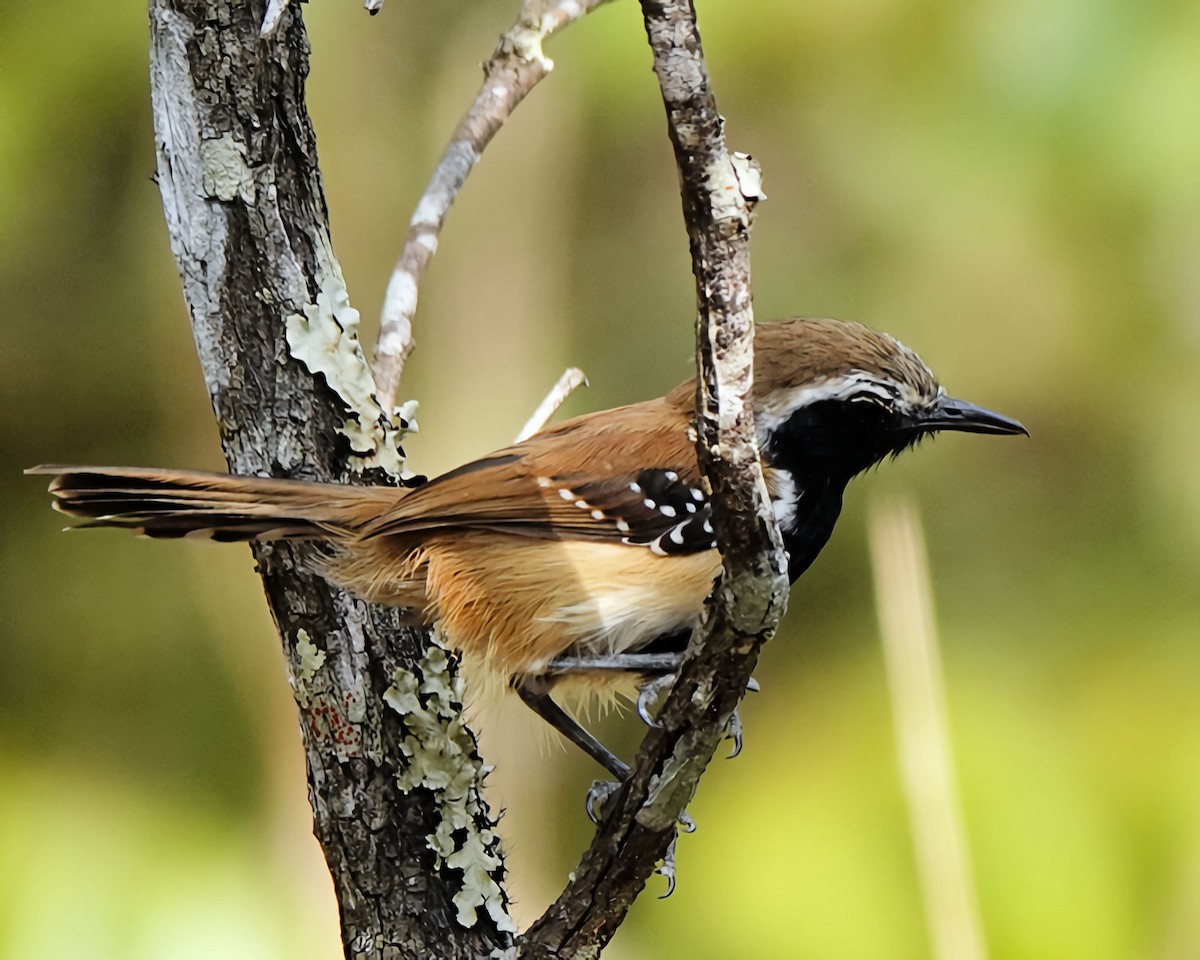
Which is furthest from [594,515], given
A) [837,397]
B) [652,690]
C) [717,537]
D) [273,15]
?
[273,15]

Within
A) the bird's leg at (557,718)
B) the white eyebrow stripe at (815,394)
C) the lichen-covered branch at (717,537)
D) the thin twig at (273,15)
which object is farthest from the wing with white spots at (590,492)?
the thin twig at (273,15)

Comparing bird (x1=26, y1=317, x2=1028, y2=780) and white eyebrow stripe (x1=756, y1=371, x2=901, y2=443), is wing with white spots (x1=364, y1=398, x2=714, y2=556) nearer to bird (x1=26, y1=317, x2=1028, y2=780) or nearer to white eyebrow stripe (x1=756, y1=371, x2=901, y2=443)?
bird (x1=26, y1=317, x2=1028, y2=780)

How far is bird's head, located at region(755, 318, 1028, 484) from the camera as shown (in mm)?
2299

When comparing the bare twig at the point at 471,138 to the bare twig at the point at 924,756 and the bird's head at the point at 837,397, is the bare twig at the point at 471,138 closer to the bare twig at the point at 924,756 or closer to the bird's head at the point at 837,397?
the bird's head at the point at 837,397

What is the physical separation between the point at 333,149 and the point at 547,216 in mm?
643

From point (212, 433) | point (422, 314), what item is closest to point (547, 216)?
point (422, 314)

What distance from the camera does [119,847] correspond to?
11.5ft

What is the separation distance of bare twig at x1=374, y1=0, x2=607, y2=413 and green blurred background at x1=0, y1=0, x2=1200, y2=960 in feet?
3.34

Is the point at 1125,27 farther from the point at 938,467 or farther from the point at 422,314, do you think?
the point at 422,314

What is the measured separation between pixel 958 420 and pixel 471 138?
3.60ft

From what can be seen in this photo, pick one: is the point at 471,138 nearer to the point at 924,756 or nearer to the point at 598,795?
the point at 598,795

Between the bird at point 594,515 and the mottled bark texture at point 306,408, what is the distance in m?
0.12

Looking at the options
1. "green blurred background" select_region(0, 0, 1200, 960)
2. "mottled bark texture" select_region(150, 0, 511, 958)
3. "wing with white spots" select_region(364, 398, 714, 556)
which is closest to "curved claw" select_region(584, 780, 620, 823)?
"mottled bark texture" select_region(150, 0, 511, 958)

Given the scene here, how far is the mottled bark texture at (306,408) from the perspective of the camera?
6.78ft
